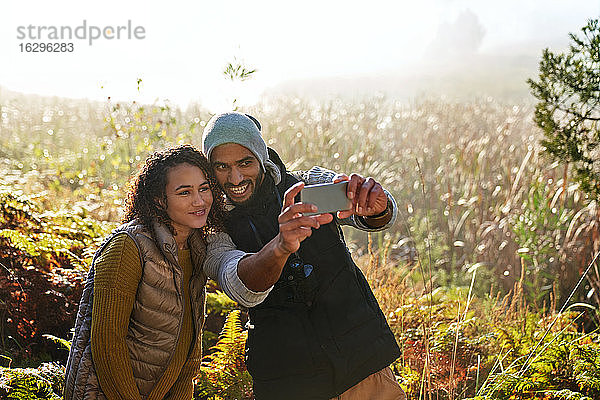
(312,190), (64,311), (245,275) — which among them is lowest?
(64,311)

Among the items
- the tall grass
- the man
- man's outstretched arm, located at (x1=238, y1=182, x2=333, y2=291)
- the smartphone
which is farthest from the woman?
the tall grass

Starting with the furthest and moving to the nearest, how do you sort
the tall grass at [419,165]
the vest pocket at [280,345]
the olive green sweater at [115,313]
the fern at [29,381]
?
the tall grass at [419,165], the fern at [29,381], the vest pocket at [280,345], the olive green sweater at [115,313]

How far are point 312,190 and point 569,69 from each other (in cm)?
302

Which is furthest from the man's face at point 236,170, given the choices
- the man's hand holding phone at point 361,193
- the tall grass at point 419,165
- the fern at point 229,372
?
the tall grass at point 419,165

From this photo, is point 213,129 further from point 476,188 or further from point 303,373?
point 476,188

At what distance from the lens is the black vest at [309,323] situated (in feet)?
7.09

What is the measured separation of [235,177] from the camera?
2209 millimetres

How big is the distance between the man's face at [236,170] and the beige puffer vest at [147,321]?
0.93 feet

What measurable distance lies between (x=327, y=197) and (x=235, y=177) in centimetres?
44

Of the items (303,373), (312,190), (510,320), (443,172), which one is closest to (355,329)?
(303,373)

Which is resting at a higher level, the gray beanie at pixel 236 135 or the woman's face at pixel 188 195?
the gray beanie at pixel 236 135

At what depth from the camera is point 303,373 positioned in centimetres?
217

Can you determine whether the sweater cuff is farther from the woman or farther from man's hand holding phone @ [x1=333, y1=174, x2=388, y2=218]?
man's hand holding phone @ [x1=333, y1=174, x2=388, y2=218]

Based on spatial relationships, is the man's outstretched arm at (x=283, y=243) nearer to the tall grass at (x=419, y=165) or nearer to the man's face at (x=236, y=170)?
the man's face at (x=236, y=170)
